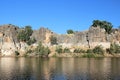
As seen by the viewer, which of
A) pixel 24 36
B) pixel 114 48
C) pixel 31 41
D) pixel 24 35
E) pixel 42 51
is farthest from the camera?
pixel 24 35

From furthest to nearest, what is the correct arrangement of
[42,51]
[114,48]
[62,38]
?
1. [62,38]
2. [114,48]
3. [42,51]

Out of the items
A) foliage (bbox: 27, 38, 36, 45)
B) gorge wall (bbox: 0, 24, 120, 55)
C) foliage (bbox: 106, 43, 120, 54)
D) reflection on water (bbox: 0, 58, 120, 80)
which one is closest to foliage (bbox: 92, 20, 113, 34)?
gorge wall (bbox: 0, 24, 120, 55)

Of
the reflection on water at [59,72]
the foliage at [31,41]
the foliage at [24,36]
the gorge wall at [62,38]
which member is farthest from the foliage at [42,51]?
the reflection on water at [59,72]

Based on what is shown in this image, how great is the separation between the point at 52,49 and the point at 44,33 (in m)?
12.6

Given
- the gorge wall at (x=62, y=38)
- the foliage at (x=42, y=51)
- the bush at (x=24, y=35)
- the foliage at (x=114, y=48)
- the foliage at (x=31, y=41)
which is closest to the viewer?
the foliage at (x=42, y=51)

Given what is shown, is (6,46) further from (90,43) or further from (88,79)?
(88,79)

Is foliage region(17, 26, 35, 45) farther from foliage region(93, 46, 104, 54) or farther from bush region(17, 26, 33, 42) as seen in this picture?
foliage region(93, 46, 104, 54)

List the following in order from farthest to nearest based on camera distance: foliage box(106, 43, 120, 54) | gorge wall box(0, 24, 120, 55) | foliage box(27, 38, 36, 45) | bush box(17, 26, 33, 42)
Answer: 1. bush box(17, 26, 33, 42)
2. foliage box(27, 38, 36, 45)
3. gorge wall box(0, 24, 120, 55)
4. foliage box(106, 43, 120, 54)

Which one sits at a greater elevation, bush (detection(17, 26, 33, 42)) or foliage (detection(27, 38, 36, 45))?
bush (detection(17, 26, 33, 42))

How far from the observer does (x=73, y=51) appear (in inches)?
6078

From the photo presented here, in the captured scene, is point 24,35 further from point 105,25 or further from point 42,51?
point 105,25

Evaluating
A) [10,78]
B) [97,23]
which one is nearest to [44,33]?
[97,23]

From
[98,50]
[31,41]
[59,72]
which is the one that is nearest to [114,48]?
[98,50]

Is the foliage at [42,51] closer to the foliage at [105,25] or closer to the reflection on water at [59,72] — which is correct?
the foliage at [105,25]
